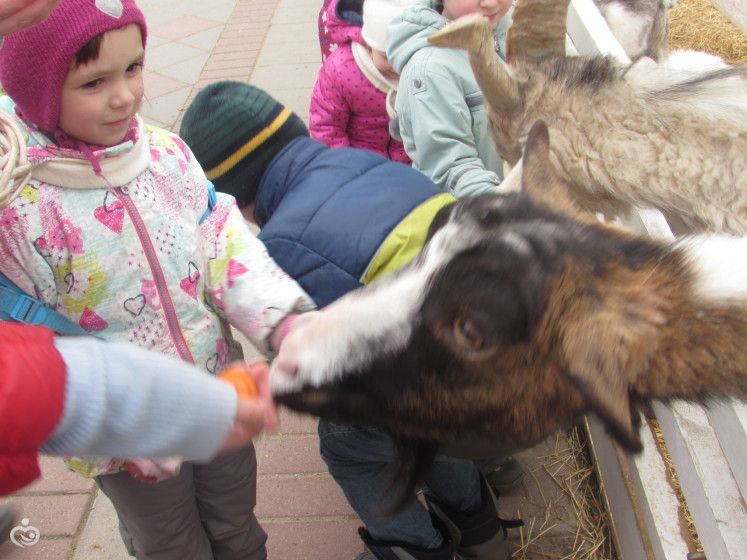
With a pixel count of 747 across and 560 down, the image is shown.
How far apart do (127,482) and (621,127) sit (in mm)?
2209

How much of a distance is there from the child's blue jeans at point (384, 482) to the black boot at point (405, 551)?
0.8 inches

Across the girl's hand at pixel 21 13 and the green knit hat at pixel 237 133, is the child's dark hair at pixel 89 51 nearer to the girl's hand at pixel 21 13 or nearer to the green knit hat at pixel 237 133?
the girl's hand at pixel 21 13

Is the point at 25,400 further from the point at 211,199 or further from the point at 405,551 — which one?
the point at 405,551

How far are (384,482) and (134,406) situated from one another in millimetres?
1375

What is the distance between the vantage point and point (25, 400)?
39.1 inches

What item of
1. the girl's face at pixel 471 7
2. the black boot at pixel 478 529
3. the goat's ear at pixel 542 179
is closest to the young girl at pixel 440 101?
the girl's face at pixel 471 7

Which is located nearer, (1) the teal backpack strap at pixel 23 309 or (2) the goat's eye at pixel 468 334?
(2) the goat's eye at pixel 468 334

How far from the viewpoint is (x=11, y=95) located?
1711 mm

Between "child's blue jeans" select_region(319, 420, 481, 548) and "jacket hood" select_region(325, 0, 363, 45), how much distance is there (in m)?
2.30

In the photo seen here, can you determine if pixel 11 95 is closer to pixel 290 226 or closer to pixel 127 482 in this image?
pixel 290 226

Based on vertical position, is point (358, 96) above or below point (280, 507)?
above

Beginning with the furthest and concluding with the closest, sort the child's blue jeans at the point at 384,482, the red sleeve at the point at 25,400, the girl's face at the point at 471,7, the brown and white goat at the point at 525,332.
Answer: the girl's face at the point at 471,7 → the child's blue jeans at the point at 384,482 → the brown and white goat at the point at 525,332 → the red sleeve at the point at 25,400

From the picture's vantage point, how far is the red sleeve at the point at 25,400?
0.98 meters

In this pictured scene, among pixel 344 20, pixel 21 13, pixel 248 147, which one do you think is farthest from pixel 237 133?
pixel 344 20
